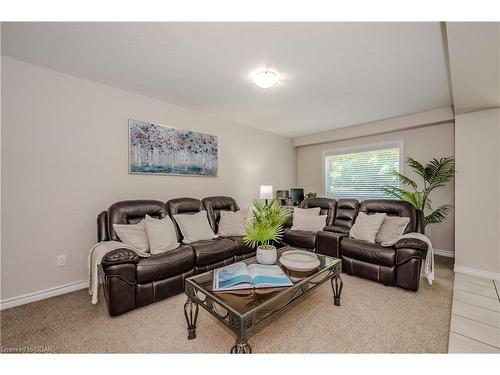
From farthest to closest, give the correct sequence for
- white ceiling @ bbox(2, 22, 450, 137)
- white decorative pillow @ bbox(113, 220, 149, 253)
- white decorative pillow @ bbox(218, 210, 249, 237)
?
1. white decorative pillow @ bbox(218, 210, 249, 237)
2. white decorative pillow @ bbox(113, 220, 149, 253)
3. white ceiling @ bbox(2, 22, 450, 137)

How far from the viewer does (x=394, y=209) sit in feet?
9.34

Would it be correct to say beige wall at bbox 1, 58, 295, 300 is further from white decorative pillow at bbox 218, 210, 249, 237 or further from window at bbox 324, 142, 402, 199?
window at bbox 324, 142, 402, 199

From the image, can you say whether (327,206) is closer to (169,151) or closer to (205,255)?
(205,255)

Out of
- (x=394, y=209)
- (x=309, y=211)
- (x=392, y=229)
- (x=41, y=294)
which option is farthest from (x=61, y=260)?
(x=394, y=209)

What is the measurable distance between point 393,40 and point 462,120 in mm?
2048

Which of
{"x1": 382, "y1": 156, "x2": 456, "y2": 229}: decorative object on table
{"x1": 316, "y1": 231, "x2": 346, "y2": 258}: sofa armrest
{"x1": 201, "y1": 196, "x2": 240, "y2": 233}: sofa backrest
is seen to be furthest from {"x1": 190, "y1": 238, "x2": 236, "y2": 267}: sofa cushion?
{"x1": 382, "y1": 156, "x2": 456, "y2": 229}: decorative object on table

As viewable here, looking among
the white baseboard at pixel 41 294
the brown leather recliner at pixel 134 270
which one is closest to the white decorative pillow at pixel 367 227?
the brown leather recliner at pixel 134 270

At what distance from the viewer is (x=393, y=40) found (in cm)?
172

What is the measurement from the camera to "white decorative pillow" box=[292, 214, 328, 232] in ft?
10.6

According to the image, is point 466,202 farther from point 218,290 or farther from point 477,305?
point 218,290

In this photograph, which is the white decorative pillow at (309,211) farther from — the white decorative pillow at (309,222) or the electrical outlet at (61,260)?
A: the electrical outlet at (61,260)

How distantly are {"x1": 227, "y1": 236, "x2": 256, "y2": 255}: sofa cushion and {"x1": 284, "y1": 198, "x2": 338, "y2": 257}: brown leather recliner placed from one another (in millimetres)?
762

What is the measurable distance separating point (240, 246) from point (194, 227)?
0.66 m

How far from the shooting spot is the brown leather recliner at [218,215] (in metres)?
2.72
